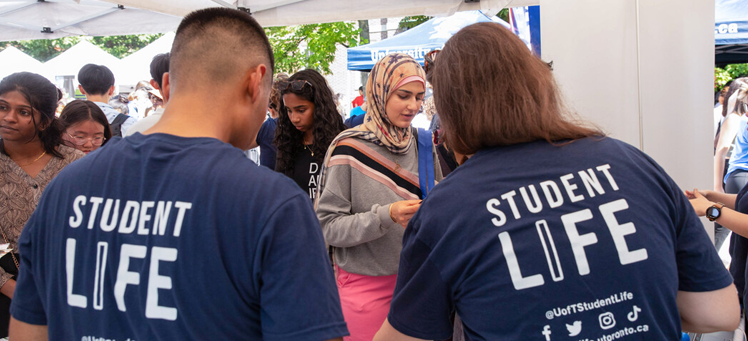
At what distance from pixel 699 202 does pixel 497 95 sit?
150cm

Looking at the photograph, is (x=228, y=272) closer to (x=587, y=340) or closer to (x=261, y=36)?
(x=261, y=36)

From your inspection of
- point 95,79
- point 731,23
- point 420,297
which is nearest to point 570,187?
point 420,297

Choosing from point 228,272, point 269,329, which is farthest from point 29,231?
point 269,329

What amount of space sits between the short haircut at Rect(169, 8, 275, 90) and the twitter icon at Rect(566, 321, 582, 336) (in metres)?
0.92

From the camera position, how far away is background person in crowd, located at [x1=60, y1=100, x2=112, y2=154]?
3.10 meters

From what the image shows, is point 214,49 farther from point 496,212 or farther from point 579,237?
point 579,237

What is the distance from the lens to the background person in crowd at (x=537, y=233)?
114 cm

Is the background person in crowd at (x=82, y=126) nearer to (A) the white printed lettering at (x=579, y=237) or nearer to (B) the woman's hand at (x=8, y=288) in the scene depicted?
(B) the woman's hand at (x=8, y=288)

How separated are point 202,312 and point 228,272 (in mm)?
92

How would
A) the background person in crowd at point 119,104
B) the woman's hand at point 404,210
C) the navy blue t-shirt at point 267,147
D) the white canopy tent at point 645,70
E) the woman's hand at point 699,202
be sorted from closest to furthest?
the woman's hand at point 404,210 < the woman's hand at point 699,202 < the white canopy tent at point 645,70 < the navy blue t-shirt at point 267,147 < the background person in crowd at point 119,104

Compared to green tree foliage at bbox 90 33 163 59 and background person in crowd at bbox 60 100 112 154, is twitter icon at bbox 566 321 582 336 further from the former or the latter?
green tree foliage at bbox 90 33 163 59

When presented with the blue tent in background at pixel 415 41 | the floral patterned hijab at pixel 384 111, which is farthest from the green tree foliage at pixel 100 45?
the floral patterned hijab at pixel 384 111

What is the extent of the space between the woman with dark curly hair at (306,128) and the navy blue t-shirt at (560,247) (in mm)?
1924

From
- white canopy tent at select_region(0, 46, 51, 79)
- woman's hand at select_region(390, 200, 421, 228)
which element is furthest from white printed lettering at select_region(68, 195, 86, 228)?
white canopy tent at select_region(0, 46, 51, 79)
